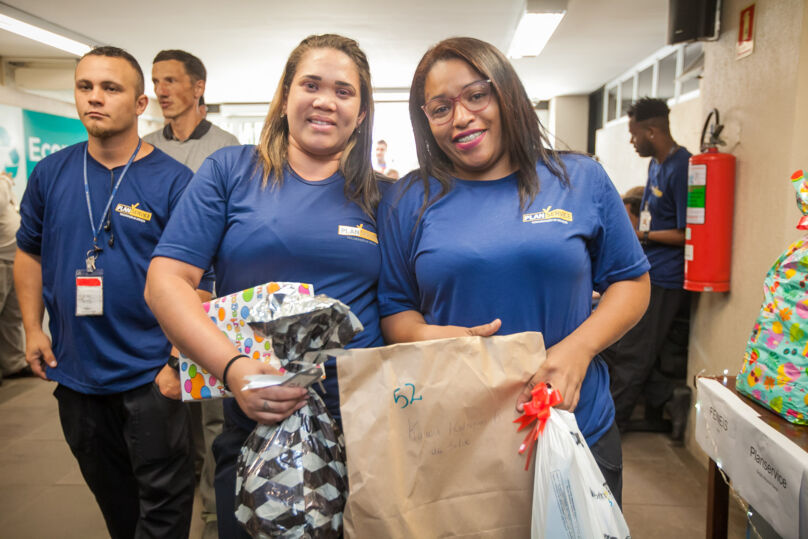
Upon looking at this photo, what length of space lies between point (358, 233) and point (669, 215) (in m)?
2.96

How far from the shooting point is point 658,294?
3678 mm

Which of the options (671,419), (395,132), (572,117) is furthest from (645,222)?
(395,132)

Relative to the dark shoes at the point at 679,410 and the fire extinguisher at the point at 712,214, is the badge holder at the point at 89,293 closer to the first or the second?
the fire extinguisher at the point at 712,214

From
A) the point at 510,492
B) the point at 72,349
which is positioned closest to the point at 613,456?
the point at 510,492

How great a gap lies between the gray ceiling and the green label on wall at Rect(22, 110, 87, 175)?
81cm

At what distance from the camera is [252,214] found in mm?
1291

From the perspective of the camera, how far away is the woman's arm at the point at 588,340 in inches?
45.3

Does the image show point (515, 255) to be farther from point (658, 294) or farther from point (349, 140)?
point (658, 294)

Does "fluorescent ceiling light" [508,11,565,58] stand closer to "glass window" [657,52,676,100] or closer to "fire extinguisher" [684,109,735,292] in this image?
"glass window" [657,52,676,100]

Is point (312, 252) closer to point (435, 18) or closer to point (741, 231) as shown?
point (741, 231)

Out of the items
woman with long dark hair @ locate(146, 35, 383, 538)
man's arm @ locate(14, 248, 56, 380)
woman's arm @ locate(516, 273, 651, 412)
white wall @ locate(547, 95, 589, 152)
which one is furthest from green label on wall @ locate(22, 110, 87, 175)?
white wall @ locate(547, 95, 589, 152)

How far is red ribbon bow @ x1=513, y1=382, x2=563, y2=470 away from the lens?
1.10m

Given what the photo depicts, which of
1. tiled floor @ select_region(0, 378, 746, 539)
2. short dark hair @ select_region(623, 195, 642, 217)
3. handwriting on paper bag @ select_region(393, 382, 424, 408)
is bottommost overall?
tiled floor @ select_region(0, 378, 746, 539)

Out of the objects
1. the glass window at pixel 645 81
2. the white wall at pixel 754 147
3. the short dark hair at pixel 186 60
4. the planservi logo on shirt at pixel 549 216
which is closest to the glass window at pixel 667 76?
the glass window at pixel 645 81
